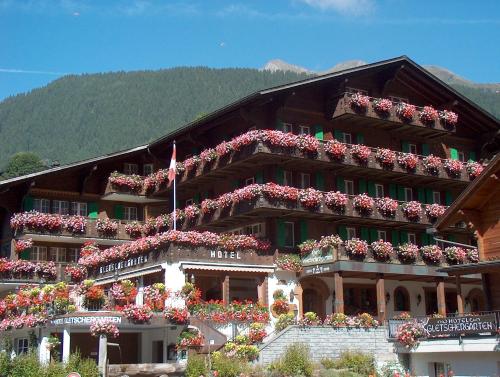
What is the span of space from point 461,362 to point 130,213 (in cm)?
2624

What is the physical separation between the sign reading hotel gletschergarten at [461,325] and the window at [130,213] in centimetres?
2455

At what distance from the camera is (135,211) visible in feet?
157

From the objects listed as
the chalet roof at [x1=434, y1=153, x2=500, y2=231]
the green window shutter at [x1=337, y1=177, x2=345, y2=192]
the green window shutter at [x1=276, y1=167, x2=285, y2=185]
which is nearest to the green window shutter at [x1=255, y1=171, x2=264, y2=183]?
the green window shutter at [x1=276, y1=167, x2=285, y2=185]

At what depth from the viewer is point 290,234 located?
38625 mm

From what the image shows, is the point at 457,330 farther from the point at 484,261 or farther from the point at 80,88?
the point at 80,88

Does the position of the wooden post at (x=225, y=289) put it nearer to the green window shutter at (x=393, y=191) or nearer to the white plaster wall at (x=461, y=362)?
the white plaster wall at (x=461, y=362)

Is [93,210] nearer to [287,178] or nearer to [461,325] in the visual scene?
[287,178]

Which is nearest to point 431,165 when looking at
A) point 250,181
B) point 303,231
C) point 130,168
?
point 303,231

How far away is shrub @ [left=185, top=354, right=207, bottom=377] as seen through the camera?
2661cm

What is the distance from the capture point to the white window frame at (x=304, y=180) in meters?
39.8

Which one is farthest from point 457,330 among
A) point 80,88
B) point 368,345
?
point 80,88

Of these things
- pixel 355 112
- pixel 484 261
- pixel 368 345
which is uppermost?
pixel 355 112

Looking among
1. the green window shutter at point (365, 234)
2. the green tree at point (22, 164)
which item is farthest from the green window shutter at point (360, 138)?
the green tree at point (22, 164)

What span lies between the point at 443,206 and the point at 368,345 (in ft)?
42.9
